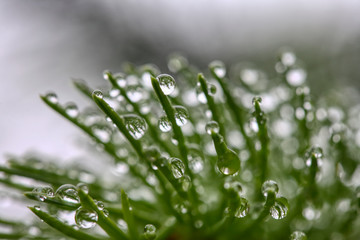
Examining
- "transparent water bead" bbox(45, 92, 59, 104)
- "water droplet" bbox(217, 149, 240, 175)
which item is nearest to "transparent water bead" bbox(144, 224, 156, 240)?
"water droplet" bbox(217, 149, 240, 175)

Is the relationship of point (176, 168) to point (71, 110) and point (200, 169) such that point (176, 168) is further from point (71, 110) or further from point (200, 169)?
point (71, 110)

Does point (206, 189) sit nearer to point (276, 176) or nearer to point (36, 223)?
point (276, 176)

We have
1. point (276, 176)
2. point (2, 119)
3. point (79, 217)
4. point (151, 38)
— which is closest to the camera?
point (79, 217)

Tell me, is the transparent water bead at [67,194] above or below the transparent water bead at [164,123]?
below

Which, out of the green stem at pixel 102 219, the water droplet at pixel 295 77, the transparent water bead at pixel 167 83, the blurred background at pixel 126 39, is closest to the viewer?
the green stem at pixel 102 219

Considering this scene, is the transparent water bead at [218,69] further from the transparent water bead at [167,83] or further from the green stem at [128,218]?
the green stem at [128,218]

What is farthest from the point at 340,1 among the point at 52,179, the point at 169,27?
the point at 52,179

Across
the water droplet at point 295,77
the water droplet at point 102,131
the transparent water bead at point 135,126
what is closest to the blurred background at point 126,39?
the water droplet at point 295,77
